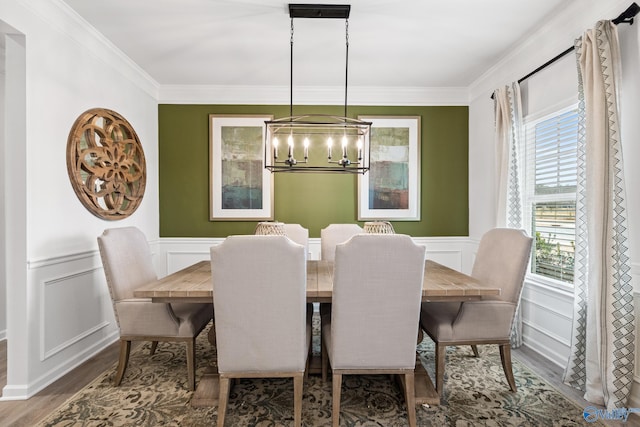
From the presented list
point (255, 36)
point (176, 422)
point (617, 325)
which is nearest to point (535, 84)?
point (617, 325)

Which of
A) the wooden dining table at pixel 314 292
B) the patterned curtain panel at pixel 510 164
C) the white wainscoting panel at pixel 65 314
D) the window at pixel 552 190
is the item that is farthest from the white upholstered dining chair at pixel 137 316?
the window at pixel 552 190

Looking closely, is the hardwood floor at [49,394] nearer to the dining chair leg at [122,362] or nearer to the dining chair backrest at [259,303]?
the dining chair leg at [122,362]

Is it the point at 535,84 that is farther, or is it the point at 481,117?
the point at 481,117

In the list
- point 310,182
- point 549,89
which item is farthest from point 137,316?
point 549,89

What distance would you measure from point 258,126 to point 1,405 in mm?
3214

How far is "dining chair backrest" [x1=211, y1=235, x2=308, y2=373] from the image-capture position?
1.67 metres

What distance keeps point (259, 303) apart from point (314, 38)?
2.30 metres

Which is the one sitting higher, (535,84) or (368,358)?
(535,84)

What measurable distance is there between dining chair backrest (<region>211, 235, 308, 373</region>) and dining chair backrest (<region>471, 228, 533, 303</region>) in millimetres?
1413

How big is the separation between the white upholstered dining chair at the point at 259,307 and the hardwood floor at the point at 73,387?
1.20 meters

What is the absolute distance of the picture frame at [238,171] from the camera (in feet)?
13.3

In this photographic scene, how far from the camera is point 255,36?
9.40 feet

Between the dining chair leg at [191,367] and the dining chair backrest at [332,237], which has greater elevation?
the dining chair backrest at [332,237]

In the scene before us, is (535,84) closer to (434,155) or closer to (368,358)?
(434,155)
